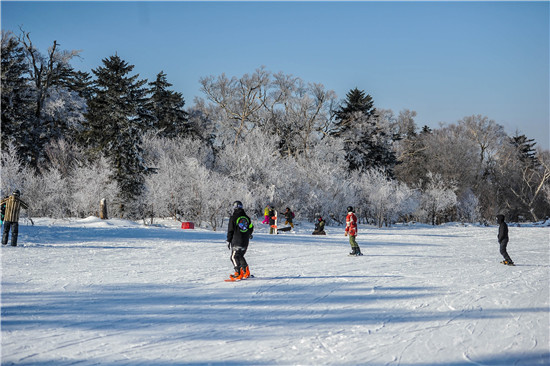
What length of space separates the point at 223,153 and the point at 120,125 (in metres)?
8.42

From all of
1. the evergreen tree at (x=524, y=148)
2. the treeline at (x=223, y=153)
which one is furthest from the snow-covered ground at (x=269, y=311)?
the evergreen tree at (x=524, y=148)

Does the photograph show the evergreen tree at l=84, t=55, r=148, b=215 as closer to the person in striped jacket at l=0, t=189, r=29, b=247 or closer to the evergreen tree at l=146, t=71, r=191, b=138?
the evergreen tree at l=146, t=71, r=191, b=138

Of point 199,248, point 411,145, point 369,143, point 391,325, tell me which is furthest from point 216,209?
point 411,145

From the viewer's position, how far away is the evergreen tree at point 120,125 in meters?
29.5

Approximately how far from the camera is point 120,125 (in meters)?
29.8

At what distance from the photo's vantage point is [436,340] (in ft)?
18.5

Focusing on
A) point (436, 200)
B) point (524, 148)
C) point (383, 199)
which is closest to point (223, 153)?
point (383, 199)

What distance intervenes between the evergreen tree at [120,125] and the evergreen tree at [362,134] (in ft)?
73.6

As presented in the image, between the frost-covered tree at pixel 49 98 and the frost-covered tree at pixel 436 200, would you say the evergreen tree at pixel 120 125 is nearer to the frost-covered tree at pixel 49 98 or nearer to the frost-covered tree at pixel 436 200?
the frost-covered tree at pixel 49 98

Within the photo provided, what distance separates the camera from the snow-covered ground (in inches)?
197

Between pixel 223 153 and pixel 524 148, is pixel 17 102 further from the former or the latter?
pixel 524 148

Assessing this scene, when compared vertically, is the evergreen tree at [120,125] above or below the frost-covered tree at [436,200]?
above

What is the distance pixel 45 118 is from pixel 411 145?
3960cm

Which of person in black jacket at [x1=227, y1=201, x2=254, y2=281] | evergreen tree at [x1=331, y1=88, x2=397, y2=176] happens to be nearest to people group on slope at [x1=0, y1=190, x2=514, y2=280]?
person in black jacket at [x1=227, y1=201, x2=254, y2=281]
